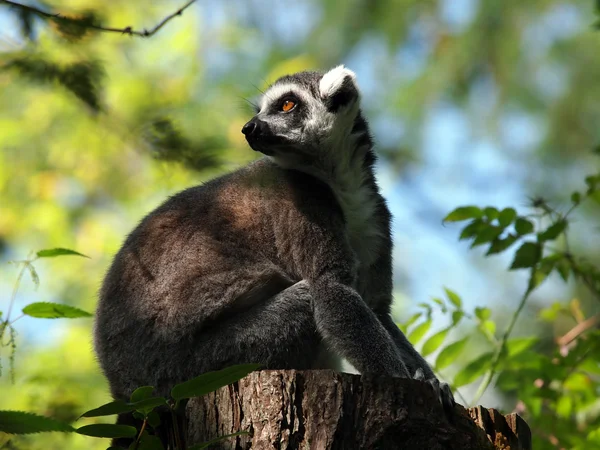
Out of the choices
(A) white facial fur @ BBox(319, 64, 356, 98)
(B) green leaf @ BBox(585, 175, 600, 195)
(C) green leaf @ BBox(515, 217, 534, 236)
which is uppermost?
(A) white facial fur @ BBox(319, 64, 356, 98)

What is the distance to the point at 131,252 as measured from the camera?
4.87 meters

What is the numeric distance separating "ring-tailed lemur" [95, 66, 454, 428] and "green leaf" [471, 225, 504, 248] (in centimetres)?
83

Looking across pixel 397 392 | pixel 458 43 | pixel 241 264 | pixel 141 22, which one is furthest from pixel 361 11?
pixel 397 392

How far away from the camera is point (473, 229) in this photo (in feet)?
16.4

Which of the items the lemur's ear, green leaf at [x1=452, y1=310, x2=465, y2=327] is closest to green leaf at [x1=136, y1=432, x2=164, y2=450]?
green leaf at [x1=452, y1=310, x2=465, y2=327]

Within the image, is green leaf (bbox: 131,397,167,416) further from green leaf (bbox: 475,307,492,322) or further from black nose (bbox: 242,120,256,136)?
green leaf (bbox: 475,307,492,322)

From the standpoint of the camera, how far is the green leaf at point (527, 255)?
16.4 ft

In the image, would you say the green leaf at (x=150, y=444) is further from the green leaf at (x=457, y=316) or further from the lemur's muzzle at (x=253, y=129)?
the lemur's muzzle at (x=253, y=129)

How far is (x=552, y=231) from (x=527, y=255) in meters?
0.24

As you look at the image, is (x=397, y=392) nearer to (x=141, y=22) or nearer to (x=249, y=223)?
(x=249, y=223)

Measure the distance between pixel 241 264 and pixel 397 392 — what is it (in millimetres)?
1766

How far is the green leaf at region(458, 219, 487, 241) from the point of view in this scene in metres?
5.01

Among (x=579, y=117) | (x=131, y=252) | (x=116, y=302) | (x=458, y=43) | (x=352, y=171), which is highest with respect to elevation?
(x=458, y=43)

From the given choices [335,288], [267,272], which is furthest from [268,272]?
[335,288]
